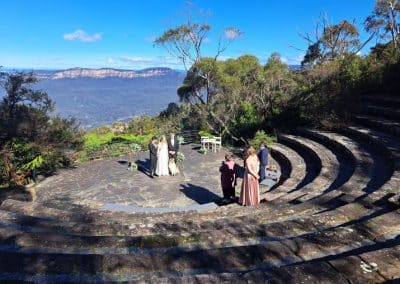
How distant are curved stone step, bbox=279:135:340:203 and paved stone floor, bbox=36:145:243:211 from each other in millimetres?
2890

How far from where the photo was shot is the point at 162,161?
1429 centimetres

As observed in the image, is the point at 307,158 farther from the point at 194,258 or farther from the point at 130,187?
the point at 194,258

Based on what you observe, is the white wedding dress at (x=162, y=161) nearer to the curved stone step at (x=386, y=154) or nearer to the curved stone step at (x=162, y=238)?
the curved stone step at (x=386, y=154)

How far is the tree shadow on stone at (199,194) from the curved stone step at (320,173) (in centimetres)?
273

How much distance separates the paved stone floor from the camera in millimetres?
11594

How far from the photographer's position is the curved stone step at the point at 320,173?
28.8 feet

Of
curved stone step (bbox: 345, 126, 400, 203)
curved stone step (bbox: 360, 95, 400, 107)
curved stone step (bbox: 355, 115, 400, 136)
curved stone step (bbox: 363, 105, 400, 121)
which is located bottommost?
curved stone step (bbox: 345, 126, 400, 203)

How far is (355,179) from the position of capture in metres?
9.32

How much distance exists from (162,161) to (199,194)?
8.93 ft

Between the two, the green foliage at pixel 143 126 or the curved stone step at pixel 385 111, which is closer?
the curved stone step at pixel 385 111

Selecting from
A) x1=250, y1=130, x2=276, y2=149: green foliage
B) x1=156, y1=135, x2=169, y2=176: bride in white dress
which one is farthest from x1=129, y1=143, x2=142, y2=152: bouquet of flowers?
x1=250, y1=130, x2=276, y2=149: green foliage

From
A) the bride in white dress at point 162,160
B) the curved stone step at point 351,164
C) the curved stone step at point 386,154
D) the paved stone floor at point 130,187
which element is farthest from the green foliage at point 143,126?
the curved stone step at point 386,154

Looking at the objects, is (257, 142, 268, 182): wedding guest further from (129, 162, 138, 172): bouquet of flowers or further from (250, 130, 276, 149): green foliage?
(129, 162, 138, 172): bouquet of flowers

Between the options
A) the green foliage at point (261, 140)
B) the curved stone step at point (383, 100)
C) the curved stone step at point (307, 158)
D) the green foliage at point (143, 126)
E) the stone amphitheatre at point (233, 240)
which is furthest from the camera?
the green foliage at point (143, 126)
